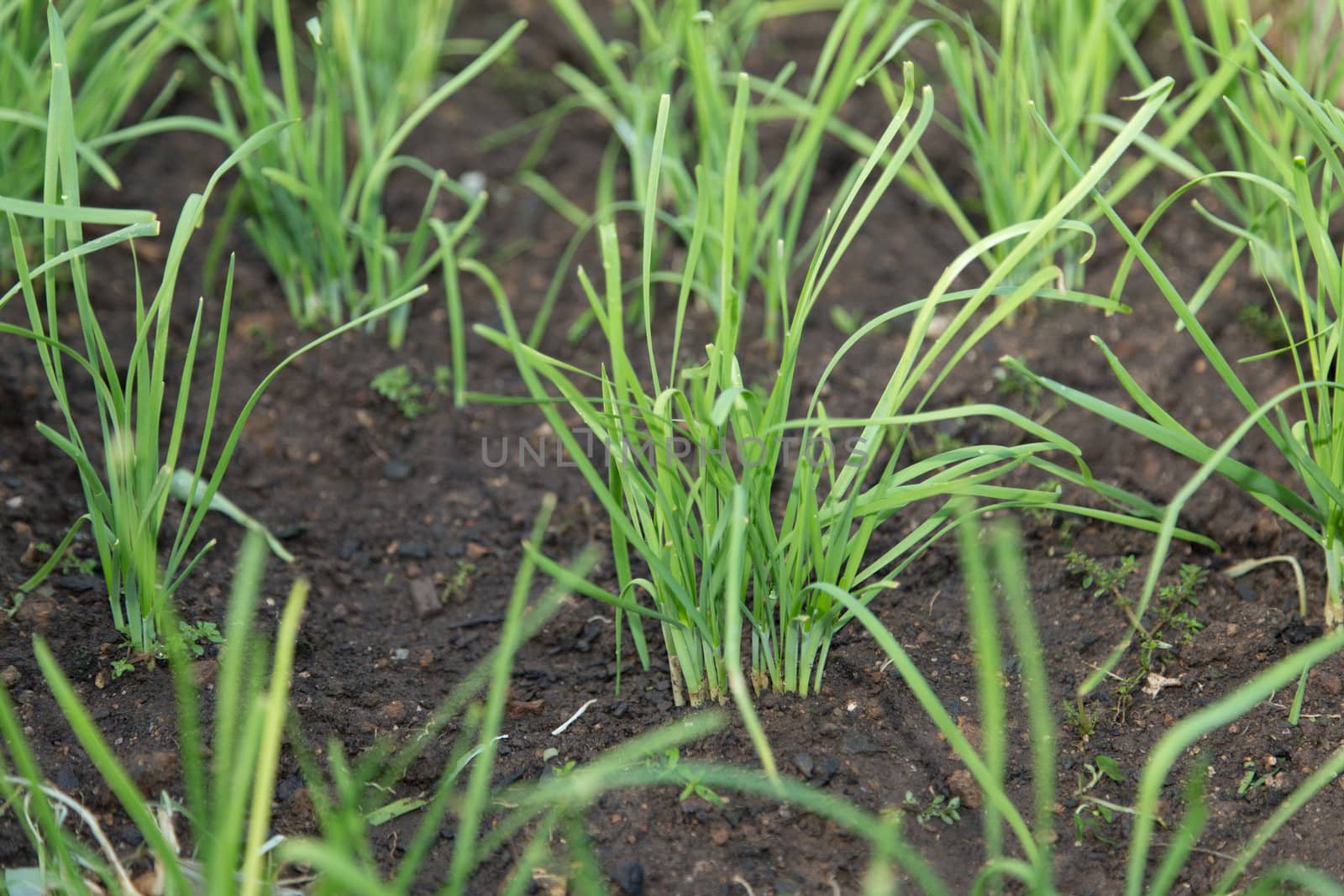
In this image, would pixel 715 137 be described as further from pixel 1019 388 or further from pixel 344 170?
pixel 344 170

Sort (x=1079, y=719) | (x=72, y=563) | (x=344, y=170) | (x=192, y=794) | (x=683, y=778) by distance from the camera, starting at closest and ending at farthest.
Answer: (x=192, y=794), (x=683, y=778), (x=1079, y=719), (x=72, y=563), (x=344, y=170)

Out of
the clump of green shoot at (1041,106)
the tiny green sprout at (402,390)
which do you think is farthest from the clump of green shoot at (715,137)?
the tiny green sprout at (402,390)

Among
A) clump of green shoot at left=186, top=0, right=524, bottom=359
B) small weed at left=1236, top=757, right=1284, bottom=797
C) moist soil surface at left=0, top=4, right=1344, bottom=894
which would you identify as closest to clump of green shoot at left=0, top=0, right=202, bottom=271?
clump of green shoot at left=186, top=0, right=524, bottom=359

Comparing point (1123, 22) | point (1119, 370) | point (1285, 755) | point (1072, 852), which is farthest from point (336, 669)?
point (1123, 22)

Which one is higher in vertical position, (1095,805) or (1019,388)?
(1019,388)

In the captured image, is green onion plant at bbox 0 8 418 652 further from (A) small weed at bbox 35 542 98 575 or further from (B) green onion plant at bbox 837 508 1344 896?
(B) green onion plant at bbox 837 508 1344 896

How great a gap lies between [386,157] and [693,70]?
0.51 meters

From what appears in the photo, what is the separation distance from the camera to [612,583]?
176 centimetres

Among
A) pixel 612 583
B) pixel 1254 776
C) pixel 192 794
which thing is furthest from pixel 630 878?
pixel 1254 776

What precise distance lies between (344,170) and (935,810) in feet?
5.86

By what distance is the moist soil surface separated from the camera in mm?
1315

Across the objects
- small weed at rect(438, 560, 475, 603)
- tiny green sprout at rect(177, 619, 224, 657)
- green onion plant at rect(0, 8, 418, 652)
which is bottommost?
small weed at rect(438, 560, 475, 603)

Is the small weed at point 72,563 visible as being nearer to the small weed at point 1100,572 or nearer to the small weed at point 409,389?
the small weed at point 409,389

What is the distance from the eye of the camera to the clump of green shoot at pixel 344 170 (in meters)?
1.92
